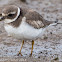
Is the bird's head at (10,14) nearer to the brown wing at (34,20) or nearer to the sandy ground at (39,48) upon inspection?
the brown wing at (34,20)

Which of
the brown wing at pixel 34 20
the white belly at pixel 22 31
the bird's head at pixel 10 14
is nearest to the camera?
the white belly at pixel 22 31

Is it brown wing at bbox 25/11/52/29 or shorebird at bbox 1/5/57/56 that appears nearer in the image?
shorebird at bbox 1/5/57/56

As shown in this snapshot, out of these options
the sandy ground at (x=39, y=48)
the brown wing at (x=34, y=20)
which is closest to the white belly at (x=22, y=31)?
the brown wing at (x=34, y=20)

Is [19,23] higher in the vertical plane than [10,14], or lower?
lower

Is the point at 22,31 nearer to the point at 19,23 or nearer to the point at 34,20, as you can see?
the point at 19,23

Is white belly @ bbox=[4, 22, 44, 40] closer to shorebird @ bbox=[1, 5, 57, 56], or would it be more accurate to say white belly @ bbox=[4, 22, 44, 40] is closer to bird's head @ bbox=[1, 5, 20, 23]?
shorebird @ bbox=[1, 5, 57, 56]

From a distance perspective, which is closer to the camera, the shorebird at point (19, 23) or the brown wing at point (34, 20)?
the shorebird at point (19, 23)

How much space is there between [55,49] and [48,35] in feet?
4.23

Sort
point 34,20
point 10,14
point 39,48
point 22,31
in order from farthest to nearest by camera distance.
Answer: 1. point 39,48
2. point 34,20
3. point 10,14
4. point 22,31

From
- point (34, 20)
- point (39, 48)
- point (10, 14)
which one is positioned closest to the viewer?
point (10, 14)

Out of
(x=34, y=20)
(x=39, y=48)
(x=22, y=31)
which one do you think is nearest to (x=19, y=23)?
(x=22, y=31)

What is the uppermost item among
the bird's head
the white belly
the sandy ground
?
the bird's head

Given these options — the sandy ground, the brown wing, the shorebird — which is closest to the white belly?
the shorebird

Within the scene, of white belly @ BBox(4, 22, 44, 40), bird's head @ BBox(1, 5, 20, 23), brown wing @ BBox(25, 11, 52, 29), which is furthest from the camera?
brown wing @ BBox(25, 11, 52, 29)
